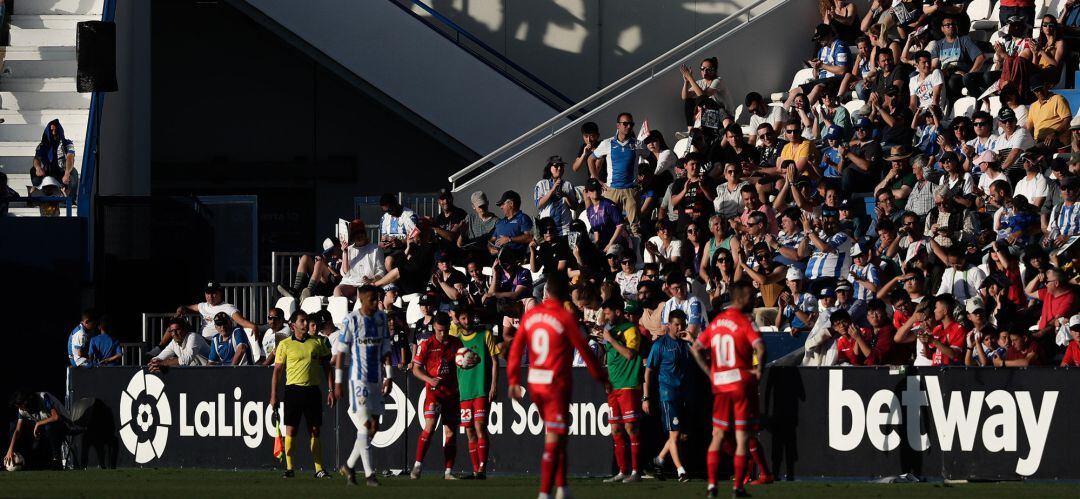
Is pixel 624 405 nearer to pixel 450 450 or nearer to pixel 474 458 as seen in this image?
pixel 474 458

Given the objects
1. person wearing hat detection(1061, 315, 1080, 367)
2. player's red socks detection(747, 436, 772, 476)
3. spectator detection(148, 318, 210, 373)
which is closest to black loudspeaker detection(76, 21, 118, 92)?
spectator detection(148, 318, 210, 373)

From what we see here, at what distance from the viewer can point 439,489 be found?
52.9ft

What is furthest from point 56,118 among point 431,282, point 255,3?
point 431,282

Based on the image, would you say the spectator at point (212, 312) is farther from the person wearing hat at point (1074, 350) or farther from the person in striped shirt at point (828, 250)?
the person wearing hat at point (1074, 350)

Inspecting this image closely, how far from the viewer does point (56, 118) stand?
2727 centimetres

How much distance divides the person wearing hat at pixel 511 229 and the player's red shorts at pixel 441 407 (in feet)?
14.2

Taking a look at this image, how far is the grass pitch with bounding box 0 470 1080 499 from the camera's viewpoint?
49.8 feet

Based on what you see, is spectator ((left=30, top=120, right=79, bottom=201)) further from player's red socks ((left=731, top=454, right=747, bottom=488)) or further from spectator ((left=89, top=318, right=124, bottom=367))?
player's red socks ((left=731, top=454, right=747, bottom=488))

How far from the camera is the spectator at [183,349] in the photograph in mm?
21766

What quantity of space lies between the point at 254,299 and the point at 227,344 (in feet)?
7.40

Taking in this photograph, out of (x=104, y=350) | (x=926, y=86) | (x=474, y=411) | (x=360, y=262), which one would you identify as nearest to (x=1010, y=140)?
(x=926, y=86)

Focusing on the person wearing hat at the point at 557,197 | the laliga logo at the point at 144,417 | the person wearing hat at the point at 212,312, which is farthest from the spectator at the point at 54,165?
the person wearing hat at the point at 557,197

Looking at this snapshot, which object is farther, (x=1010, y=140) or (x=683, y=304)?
(x=1010, y=140)

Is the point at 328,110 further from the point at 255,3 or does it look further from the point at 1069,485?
the point at 1069,485
